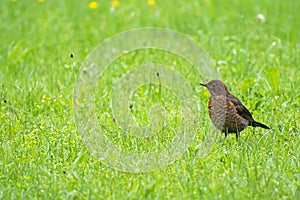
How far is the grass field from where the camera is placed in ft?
15.6

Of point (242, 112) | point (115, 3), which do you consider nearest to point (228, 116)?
point (242, 112)

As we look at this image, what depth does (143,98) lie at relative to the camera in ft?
22.5

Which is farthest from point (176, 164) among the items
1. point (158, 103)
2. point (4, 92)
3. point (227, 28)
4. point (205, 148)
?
point (227, 28)

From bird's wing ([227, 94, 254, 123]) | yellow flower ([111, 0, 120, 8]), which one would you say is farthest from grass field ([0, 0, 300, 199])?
bird's wing ([227, 94, 254, 123])

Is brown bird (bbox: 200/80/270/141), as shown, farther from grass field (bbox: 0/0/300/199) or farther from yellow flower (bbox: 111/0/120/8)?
yellow flower (bbox: 111/0/120/8)

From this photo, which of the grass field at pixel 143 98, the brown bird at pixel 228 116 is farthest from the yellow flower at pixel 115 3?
the brown bird at pixel 228 116

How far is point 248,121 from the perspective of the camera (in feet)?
19.1

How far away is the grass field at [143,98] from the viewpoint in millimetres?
4742

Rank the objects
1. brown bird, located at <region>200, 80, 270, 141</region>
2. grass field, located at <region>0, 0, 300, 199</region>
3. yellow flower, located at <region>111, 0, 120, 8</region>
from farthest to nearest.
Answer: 1. yellow flower, located at <region>111, 0, 120, 8</region>
2. brown bird, located at <region>200, 80, 270, 141</region>
3. grass field, located at <region>0, 0, 300, 199</region>

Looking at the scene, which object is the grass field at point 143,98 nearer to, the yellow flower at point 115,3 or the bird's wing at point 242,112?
the yellow flower at point 115,3

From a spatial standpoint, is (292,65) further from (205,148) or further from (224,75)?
(205,148)

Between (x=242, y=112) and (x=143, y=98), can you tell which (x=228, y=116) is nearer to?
(x=242, y=112)

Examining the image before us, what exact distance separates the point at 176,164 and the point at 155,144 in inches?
17.7

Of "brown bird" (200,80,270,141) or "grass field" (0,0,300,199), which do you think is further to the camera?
"brown bird" (200,80,270,141)
